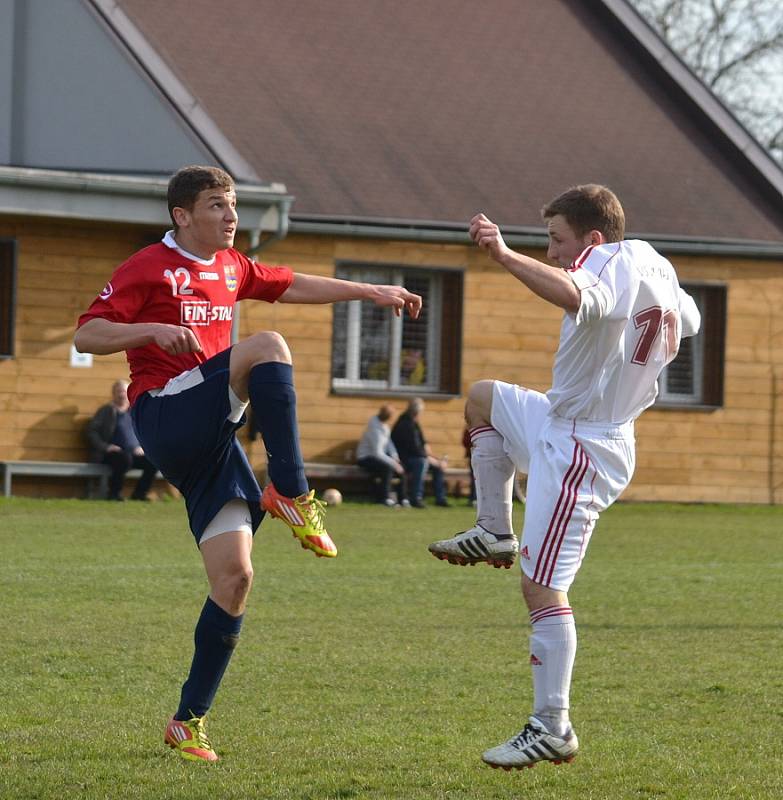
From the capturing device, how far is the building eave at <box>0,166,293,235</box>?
68.2ft

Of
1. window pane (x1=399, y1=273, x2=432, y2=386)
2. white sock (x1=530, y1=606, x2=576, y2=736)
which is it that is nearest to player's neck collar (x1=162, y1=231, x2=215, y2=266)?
white sock (x1=530, y1=606, x2=576, y2=736)

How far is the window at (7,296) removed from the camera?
22.1m

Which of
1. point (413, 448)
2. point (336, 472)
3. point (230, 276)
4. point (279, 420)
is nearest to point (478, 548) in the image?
point (279, 420)

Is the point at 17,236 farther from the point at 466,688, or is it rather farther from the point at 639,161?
the point at 466,688

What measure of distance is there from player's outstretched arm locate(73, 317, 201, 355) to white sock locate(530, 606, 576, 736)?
176 cm

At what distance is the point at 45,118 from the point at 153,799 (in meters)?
18.3

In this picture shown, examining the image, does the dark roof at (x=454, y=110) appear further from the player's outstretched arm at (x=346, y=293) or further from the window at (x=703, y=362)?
the player's outstretched arm at (x=346, y=293)

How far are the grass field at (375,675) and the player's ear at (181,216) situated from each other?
229cm

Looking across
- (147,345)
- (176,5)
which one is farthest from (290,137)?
(147,345)

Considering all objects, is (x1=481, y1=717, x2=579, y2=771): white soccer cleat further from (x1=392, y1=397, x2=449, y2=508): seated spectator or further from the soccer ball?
(x1=392, y1=397, x2=449, y2=508): seated spectator

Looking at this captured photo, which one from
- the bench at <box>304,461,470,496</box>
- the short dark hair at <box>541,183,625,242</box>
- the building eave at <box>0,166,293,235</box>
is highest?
the building eave at <box>0,166,293,235</box>

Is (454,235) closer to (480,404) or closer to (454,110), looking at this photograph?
(454,110)

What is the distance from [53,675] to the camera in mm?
8805

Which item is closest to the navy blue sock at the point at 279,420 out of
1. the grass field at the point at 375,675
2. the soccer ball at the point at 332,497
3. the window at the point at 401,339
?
the grass field at the point at 375,675
